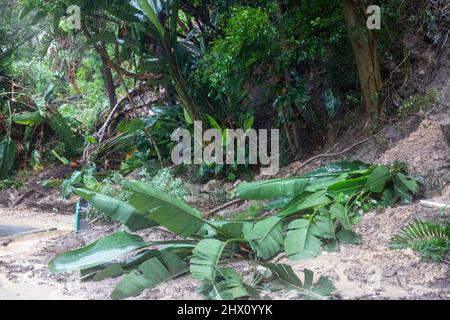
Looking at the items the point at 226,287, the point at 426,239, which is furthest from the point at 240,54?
the point at 226,287

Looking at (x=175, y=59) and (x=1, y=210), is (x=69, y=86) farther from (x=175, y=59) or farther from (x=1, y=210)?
(x=175, y=59)

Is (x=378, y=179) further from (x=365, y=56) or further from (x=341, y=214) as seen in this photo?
(x=365, y=56)

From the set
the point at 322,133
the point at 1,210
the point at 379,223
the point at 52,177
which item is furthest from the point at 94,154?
the point at 379,223

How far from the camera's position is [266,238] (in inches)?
215

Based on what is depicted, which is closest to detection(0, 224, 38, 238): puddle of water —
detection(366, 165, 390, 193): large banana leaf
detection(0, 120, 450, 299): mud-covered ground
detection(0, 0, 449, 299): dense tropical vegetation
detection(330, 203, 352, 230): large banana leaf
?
detection(0, 120, 450, 299): mud-covered ground

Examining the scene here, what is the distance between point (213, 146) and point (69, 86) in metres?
8.26

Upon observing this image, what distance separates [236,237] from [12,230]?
4.31 meters

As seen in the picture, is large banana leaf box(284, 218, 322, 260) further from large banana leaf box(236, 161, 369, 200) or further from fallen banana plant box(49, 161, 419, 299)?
large banana leaf box(236, 161, 369, 200)

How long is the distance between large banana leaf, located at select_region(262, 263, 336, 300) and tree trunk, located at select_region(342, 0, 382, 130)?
4.31m

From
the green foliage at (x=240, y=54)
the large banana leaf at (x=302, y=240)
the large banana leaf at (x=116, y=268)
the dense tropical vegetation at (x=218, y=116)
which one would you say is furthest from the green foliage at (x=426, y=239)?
the green foliage at (x=240, y=54)

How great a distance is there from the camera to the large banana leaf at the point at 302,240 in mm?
5254

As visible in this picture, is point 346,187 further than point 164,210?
Yes

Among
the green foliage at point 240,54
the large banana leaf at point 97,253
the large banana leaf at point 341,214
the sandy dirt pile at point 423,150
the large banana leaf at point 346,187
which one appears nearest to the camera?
the large banana leaf at point 97,253

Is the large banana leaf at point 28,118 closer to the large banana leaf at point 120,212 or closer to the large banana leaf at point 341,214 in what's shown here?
the large banana leaf at point 120,212
